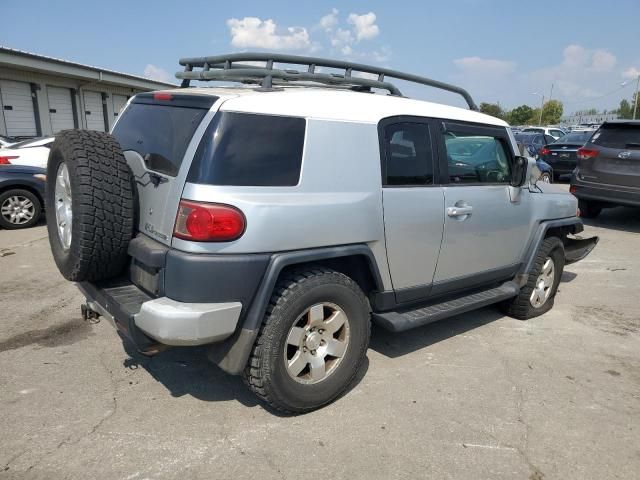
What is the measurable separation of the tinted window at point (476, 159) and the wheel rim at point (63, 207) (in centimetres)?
266

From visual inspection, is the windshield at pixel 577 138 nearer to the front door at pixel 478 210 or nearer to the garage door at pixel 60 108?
the front door at pixel 478 210

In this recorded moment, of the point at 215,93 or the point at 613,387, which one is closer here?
the point at 215,93

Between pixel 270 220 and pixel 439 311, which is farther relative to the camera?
pixel 439 311

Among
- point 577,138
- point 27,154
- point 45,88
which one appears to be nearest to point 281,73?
point 27,154

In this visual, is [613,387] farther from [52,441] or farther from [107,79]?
[107,79]

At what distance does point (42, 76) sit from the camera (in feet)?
57.4

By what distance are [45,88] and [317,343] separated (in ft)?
61.4

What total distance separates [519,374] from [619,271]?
3.79 m

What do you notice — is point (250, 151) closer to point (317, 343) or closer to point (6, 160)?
point (317, 343)

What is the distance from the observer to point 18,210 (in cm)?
800

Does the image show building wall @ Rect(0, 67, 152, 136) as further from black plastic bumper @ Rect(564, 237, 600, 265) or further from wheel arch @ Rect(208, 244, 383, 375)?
black plastic bumper @ Rect(564, 237, 600, 265)

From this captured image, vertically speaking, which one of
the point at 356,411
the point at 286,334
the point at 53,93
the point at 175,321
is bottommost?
the point at 356,411

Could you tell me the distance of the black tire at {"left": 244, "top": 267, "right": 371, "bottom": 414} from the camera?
2807 mm

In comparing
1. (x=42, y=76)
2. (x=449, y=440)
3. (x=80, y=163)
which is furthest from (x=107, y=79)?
(x=449, y=440)
